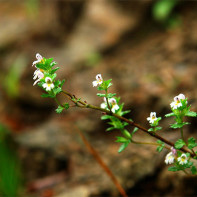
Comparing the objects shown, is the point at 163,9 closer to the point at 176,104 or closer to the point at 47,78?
the point at 176,104

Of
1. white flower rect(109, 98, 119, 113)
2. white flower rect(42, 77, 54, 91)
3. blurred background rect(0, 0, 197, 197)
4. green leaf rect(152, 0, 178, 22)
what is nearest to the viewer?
white flower rect(42, 77, 54, 91)

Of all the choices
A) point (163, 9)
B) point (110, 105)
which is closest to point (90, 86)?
point (163, 9)

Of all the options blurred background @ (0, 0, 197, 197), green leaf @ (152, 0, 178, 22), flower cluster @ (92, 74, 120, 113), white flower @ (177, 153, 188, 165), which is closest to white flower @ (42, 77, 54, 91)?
flower cluster @ (92, 74, 120, 113)

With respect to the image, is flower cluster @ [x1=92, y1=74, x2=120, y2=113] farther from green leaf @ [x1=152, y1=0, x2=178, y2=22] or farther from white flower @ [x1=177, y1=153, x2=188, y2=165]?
green leaf @ [x1=152, y1=0, x2=178, y2=22]

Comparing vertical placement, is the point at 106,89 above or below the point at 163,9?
below

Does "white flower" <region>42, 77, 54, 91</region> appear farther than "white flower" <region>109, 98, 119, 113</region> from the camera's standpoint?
No

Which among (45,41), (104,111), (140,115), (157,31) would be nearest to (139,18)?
(157,31)

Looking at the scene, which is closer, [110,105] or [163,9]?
[110,105]

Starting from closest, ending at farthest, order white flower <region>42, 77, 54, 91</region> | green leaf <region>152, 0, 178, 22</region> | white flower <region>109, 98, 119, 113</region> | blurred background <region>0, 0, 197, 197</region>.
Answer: white flower <region>42, 77, 54, 91</region> < white flower <region>109, 98, 119, 113</region> < blurred background <region>0, 0, 197, 197</region> < green leaf <region>152, 0, 178, 22</region>
